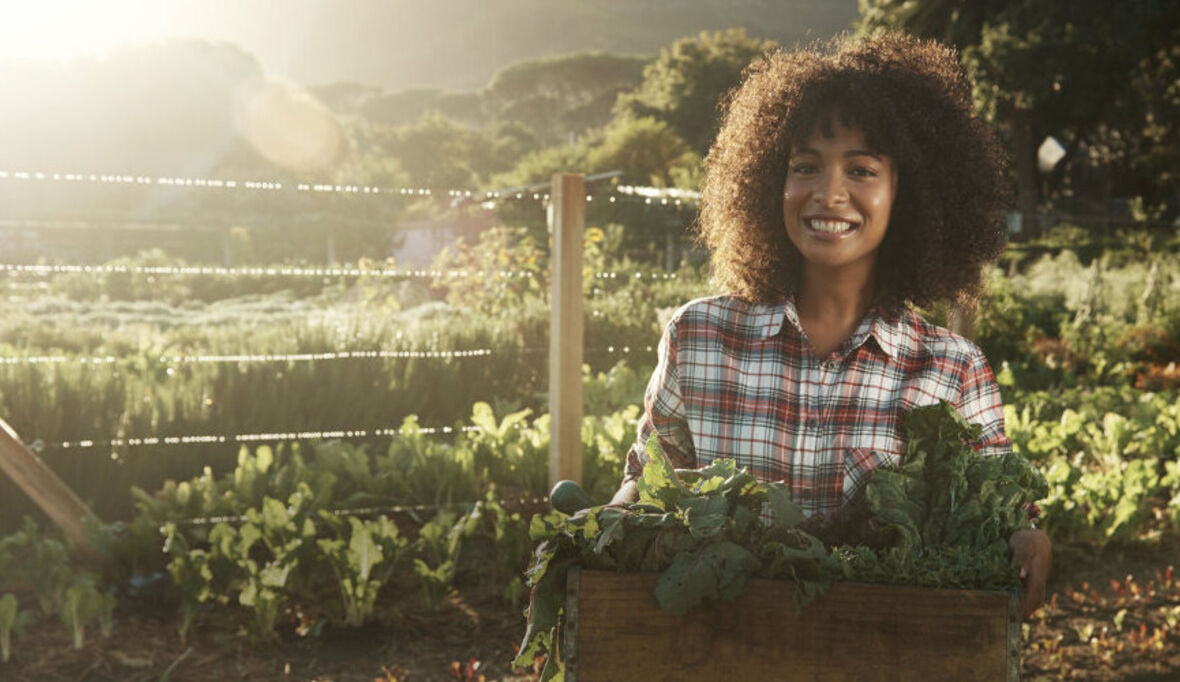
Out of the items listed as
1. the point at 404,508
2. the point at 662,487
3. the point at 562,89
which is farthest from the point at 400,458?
the point at 562,89

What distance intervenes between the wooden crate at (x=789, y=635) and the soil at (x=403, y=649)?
2201 millimetres

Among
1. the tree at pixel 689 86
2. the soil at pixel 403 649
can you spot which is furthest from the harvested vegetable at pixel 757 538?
the tree at pixel 689 86

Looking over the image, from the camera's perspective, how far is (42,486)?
4090 mm

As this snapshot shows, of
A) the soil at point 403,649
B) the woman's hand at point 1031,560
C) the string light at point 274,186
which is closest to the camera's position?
the woman's hand at point 1031,560

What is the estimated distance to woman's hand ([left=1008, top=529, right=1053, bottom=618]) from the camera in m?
1.63

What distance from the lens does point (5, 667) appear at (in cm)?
364

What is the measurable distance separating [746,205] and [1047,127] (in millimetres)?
31385

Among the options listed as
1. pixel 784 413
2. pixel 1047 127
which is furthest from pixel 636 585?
pixel 1047 127

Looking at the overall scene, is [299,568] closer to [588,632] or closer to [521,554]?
[521,554]

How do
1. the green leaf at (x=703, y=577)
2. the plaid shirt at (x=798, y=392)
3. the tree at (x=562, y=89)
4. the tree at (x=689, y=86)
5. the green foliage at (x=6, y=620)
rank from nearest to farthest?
the green leaf at (x=703, y=577)
the plaid shirt at (x=798, y=392)
the green foliage at (x=6, y=620)
the tree at (x=689, y=86)
the tree at (x=562, y=89)

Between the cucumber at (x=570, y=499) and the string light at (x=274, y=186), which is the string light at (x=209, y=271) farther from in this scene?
the cucumber at (x=570, y=499)

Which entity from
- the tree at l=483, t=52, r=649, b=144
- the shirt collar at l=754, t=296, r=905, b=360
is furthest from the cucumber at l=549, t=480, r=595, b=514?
the tree at l=483, t=52, r=649, b=144

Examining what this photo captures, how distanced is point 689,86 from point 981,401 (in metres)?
42.7

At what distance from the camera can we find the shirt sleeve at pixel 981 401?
6.69 ft
